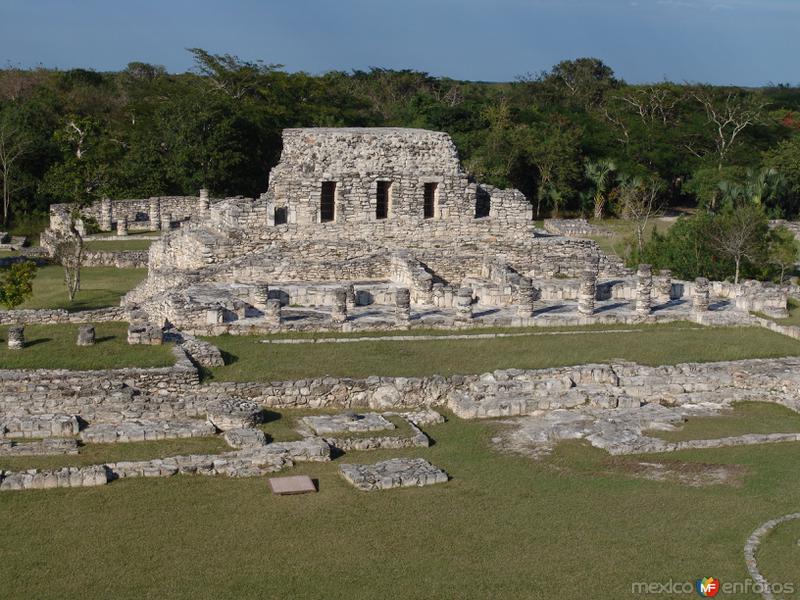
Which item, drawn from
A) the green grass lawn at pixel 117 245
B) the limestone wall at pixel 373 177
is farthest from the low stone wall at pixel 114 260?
the limestone wall at pixel 373 177

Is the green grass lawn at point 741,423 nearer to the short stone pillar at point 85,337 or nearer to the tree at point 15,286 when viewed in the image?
the short stone pillar at point 85,337

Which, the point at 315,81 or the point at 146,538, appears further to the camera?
the point at 315,81

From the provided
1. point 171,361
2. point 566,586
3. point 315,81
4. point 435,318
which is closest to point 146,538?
point 566,586

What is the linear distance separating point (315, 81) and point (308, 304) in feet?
130

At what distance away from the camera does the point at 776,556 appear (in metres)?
14.7

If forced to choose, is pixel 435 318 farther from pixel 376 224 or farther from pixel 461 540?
pixel 461 540

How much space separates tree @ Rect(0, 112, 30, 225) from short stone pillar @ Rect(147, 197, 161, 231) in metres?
6.48

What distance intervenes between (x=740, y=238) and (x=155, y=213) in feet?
78.4

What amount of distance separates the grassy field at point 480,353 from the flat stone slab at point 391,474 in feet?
16.8

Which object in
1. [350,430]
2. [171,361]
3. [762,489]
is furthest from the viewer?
[171,361]

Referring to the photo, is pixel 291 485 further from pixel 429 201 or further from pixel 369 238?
pixel 429 201

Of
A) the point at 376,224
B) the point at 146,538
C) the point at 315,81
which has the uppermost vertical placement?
the point at 315,81

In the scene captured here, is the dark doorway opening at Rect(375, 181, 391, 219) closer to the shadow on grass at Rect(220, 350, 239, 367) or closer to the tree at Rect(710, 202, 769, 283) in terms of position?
the shadow on grass at Rect(220, 350, 239, 367)

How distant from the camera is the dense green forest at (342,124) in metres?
50.5
